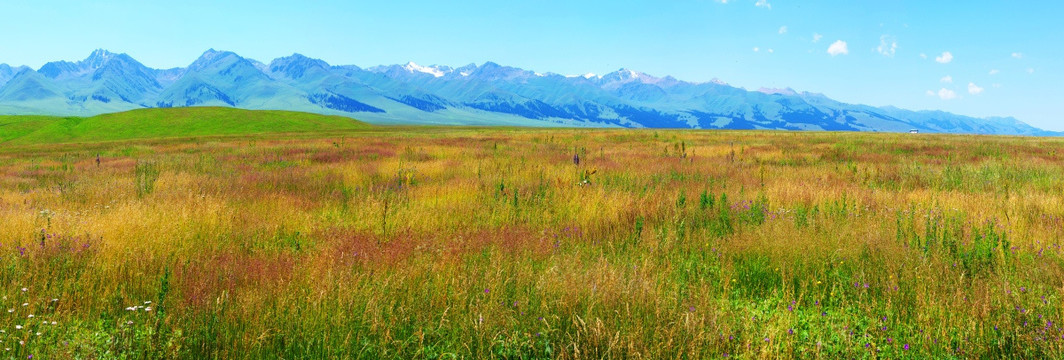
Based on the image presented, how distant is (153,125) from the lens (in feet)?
272

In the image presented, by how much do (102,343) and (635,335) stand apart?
3.36 meters

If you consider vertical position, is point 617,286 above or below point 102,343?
above

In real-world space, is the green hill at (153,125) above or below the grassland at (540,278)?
above

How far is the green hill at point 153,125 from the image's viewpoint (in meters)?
75.6

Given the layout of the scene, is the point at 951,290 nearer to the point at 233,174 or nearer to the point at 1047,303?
the point at 1047,303

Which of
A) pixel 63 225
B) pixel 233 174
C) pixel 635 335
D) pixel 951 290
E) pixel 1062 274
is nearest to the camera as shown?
pixel 635 335

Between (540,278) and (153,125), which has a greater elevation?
(153,125)

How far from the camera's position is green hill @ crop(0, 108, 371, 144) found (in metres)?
75.6

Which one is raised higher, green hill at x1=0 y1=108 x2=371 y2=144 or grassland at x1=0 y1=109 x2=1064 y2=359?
green hill at x1=0 y1=108 x2=371 y2=144

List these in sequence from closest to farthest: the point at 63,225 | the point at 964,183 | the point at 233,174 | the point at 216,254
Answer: the point at 216,254 < the point at 63,225 < the point at 964,183 < the point at 233,174

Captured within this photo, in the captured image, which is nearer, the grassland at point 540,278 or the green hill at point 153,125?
the grassland at point 540,278

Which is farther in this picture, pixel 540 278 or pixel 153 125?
pixel 153 125

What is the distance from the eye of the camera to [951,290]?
146 inches

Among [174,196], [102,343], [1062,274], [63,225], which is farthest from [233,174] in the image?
[1062,274]
